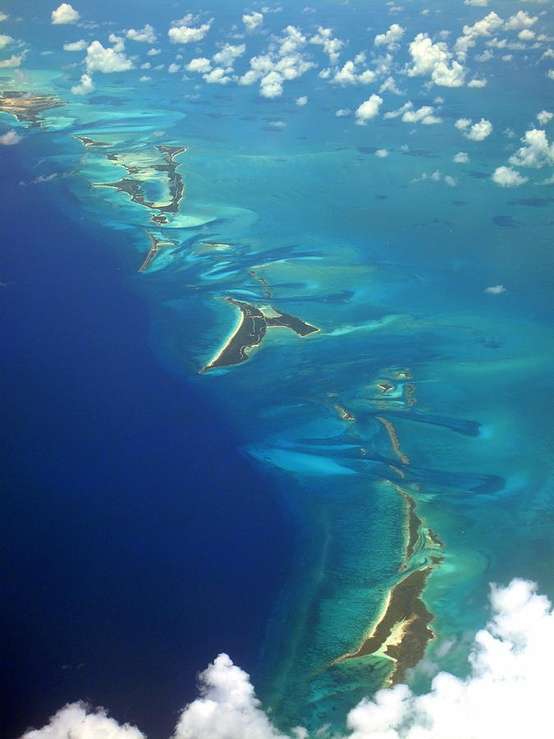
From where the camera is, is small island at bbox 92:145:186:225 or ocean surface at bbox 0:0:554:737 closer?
ocean surface at bbox 0:0:554:737

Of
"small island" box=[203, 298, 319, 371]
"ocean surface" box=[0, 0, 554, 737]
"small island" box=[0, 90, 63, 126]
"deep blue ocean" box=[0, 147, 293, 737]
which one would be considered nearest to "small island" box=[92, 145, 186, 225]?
"ocean surface" box=[0, 0, 554, 737]

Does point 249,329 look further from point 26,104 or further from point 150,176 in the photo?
point 26,104

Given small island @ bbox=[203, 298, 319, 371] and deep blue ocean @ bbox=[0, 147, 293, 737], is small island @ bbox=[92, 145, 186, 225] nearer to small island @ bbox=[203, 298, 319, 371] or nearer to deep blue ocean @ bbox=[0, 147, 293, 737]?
small island @ bbox=[203, 298, 319, 371]

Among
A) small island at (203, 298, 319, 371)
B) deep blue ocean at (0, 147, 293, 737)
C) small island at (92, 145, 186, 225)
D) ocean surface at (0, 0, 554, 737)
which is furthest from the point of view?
small island at (92, 145, 186, 225)

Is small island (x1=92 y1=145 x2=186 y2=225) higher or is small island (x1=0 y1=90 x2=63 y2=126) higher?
small island (x1=0 y1=90 x2=63 y2=126)

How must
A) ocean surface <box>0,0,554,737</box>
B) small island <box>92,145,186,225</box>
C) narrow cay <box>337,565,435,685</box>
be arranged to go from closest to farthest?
narrow cay <box>337,565,435,685</box>, ocean surface <box>0,0,554,737</box>, small island <box>92,145,186,225</box>

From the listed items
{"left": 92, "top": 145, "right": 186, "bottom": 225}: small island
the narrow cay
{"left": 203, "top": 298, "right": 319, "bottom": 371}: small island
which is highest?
{"left": 92, "top": 145, "right": 186, "bottom": 225}: small island
